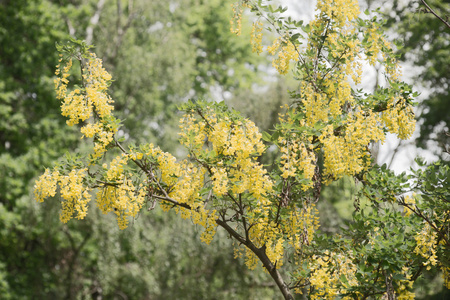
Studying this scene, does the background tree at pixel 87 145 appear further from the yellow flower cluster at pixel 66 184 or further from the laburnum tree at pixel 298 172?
the yellow flower cluster at pixel 66 184

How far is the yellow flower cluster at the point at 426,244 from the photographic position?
137 inches

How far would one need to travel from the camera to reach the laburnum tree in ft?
11.2

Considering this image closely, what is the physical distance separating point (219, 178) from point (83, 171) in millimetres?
989

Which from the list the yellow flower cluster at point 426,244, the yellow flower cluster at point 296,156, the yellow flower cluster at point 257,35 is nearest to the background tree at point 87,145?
the yellow flower cluster at point 257,35

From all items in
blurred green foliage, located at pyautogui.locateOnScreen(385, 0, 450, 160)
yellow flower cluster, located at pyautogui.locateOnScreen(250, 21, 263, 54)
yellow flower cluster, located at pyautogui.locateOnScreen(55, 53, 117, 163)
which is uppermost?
blurred green foliage, located at pyautogui.locateOnScreen(385, 0, 450, 160)

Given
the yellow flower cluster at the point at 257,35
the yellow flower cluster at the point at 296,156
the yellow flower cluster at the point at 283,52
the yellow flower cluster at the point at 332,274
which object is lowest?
the yellow flower cluster at the point at 332,274

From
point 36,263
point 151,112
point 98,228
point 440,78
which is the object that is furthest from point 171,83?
point 440,78

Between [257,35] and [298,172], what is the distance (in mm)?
1458

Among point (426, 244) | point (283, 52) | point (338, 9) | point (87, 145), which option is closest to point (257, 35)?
point (283, 52)

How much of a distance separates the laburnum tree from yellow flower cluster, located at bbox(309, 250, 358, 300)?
1 cm

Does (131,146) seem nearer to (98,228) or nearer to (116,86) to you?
(98,228)

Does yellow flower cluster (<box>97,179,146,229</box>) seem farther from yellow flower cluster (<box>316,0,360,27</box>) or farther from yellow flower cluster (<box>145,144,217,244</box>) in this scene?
yellow flower cluster (<box>316,0,360,27</box>)

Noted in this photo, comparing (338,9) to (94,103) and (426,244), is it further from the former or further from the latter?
(94,103)

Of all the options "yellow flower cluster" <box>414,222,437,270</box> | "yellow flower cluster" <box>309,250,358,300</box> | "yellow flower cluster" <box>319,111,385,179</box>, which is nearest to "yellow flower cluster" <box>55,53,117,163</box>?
"yellow flower cluster" <box>319,111,385,179</box>
